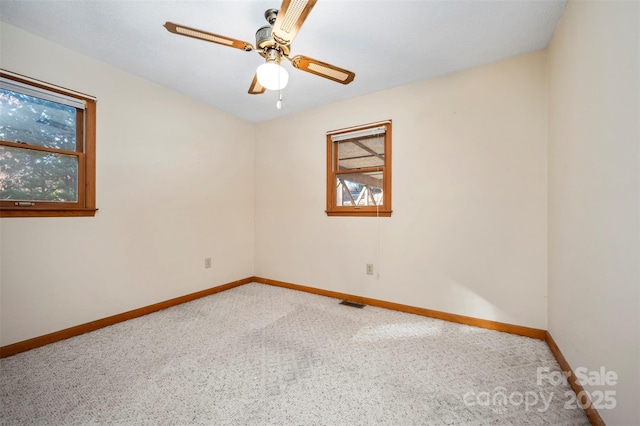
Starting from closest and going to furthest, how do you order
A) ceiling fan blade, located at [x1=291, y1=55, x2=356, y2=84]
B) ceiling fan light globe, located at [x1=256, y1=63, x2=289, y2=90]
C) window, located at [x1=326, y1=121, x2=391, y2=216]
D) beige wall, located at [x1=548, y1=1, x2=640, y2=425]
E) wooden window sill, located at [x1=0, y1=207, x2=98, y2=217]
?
beige wall, located at [x1=548, y1=1, x2=640, y2=425]
ceiling fan light globe, located at [x1=256, y1=63, x2=289, y2=90]
ceiling fan blade, located at [x1=291, y1=55, x2=356, y2=84]
wooden window sill, located at [x1=0, y1=207, x2=98, y2=217]
window, located at [x1=326, y1=121, x2=391, y2=216]

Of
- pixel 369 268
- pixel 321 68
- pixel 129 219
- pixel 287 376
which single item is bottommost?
pixel 287 376

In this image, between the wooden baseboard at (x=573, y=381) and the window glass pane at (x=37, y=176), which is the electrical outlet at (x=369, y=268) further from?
the window glass pane at (x=37, y=176)

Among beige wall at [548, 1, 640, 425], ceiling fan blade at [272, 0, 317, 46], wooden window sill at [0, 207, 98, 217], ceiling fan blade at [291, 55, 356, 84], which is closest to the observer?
beige wall at [548, 1, 640, 425]

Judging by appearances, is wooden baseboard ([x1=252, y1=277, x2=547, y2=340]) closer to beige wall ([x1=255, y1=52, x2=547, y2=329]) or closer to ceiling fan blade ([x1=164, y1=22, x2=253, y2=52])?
beige wall ([x1=255, y1=52, x2=547, y2=329])

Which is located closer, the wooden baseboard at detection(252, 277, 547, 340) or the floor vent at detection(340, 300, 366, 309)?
the wooden baseboard at detection(252, 277, 547, 340)

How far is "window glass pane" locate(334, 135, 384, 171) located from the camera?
3000 mm

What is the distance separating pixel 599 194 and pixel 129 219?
3.50 m

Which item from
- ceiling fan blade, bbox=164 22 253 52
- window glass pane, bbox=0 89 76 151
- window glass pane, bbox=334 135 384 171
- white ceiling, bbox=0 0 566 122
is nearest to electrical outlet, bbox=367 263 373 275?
window glass pane, bbox=334 135 384 171

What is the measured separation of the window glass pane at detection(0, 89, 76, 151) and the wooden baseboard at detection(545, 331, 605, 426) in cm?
394

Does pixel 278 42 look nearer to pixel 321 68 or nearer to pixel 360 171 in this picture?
pixel 321 68

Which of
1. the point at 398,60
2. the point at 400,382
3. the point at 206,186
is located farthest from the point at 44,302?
the point at 398,60

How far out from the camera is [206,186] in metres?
3.31

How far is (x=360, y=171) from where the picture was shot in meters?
3.09

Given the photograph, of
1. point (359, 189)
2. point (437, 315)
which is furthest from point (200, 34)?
point (437, 315)
